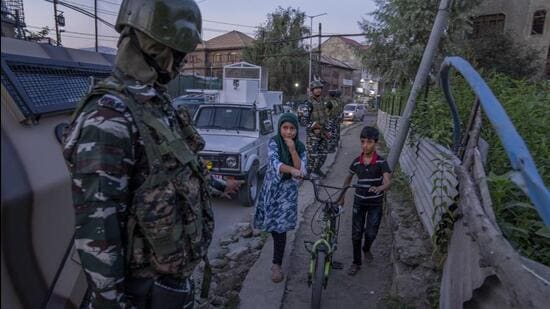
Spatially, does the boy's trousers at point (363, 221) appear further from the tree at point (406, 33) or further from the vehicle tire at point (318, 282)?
the tree at point (406, 33)

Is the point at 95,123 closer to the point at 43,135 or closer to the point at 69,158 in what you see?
the point at 69,158

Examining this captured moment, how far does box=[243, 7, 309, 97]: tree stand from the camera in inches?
1217

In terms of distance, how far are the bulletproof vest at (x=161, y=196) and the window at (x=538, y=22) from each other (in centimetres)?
2798

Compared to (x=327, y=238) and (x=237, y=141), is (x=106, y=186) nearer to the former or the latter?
(x=327, y=238)

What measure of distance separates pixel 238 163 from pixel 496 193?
4192mm

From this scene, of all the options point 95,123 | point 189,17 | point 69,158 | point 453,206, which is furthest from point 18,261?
point 453,206

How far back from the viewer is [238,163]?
5.97 m

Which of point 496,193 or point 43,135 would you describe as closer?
point 43,135

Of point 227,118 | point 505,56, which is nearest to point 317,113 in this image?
point 227,118

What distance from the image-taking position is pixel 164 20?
1509 mm

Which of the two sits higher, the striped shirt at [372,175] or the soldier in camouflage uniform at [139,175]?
the soldier in camouflage uniform at [139,175]

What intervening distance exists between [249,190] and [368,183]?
9.74 ft

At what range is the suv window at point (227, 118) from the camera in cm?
693

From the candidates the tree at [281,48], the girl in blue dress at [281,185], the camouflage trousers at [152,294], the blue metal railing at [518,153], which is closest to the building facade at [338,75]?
the tree at [281,48]
